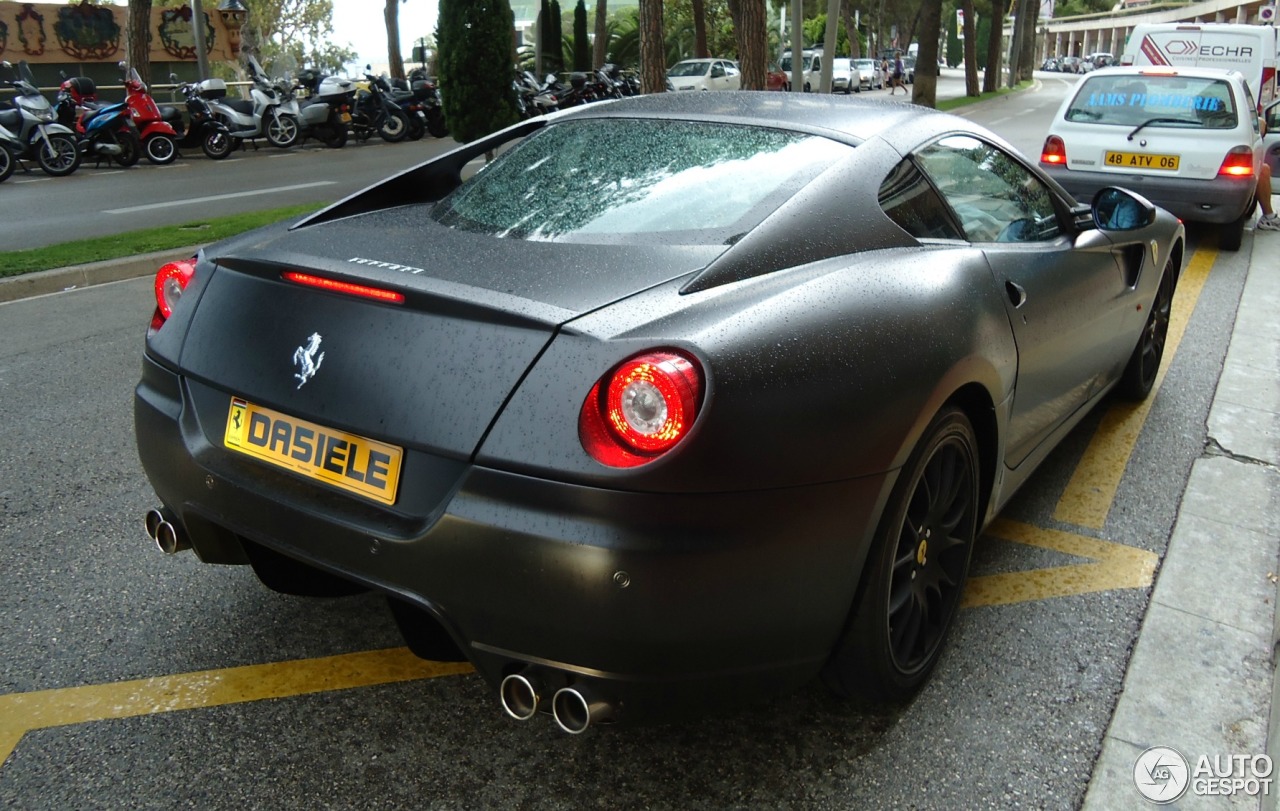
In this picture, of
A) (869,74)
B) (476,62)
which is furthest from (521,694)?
(869,74)

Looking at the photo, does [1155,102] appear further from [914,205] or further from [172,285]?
[172,285]

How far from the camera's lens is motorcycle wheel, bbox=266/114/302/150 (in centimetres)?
1911

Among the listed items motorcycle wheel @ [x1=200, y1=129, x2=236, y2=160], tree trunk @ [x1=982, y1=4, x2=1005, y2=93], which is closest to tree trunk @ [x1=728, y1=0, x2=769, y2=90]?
motorcycle wheel @ [x1=200, y1=129, x2=236, y2=160]

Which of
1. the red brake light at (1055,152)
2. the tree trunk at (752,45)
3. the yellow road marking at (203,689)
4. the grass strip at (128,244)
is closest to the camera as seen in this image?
the yellow road marking at (203,689)

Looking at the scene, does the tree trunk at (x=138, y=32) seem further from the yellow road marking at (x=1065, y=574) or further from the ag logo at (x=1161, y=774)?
the ag logo at (x=1161, y=774)

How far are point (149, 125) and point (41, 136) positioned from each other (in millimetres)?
1601

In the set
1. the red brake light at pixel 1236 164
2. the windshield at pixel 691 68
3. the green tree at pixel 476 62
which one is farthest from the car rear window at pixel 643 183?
the windshield at pixel 691 68

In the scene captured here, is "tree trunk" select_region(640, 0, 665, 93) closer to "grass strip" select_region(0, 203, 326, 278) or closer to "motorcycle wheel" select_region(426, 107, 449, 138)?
"motorcycle wheel" select_region(426, 107, 449, 138)

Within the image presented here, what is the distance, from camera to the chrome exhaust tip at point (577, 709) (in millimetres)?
2051

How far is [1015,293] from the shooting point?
2.99m

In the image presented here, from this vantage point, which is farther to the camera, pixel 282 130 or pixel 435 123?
pixel 435 123

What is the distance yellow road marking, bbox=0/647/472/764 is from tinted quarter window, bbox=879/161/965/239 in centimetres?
158

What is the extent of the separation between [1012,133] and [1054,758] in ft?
77.2

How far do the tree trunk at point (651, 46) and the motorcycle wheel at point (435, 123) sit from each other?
4.56m
